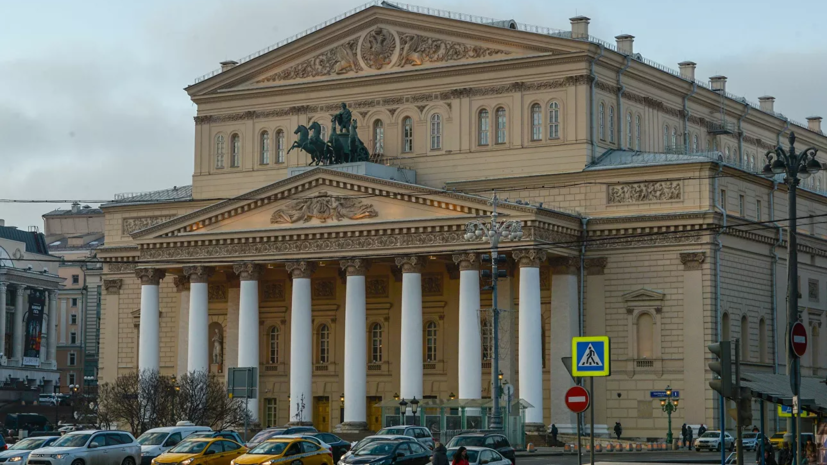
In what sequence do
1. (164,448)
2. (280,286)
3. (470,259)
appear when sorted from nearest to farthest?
(164,448) < (470,259) < (280,286)

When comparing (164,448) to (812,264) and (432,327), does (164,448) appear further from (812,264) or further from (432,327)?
(812,264)

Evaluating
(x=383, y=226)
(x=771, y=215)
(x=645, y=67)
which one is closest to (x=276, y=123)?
(x=383, y=226)

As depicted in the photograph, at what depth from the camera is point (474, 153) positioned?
7512 centimetres

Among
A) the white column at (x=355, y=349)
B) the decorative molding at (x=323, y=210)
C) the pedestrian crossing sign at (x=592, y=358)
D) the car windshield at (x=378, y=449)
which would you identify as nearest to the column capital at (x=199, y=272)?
the decorative molding at (x=323, y=210)

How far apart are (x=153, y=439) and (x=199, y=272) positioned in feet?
76.6

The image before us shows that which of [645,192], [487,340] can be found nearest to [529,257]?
[645,192]

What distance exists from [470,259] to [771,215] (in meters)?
16.0

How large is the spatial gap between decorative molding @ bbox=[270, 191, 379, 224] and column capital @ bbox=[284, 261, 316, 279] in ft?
6.63

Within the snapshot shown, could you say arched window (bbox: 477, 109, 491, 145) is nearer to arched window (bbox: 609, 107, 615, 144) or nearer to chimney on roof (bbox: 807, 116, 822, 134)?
arched window (bbox: 609, 107, 615, 144)

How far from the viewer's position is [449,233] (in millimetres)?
68562

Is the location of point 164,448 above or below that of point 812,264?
below

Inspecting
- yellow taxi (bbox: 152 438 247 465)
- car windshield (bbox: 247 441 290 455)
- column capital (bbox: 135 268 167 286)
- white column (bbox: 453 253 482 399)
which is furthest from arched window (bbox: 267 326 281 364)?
car windshield (bbox: 247 441 290 455)

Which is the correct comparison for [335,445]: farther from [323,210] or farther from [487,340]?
[323,210]

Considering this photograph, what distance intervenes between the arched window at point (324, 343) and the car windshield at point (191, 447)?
103 ft
